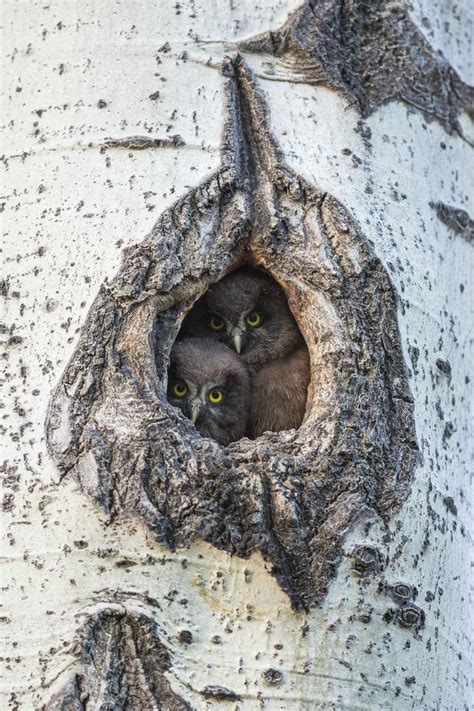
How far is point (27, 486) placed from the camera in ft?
8.34

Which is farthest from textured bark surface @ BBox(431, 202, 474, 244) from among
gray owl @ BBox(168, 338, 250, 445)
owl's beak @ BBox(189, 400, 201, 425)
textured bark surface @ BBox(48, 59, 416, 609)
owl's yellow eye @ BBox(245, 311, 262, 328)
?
owl's beak @ BBox(189, 400, 201, 425)

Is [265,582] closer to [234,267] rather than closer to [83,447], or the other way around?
[83,447]

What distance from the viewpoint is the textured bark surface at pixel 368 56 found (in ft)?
10.4

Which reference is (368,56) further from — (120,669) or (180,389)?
(120,669)

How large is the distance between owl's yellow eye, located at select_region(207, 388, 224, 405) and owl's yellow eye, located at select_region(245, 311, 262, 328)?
29 centimetres

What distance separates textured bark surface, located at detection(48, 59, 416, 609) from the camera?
8.20 feet

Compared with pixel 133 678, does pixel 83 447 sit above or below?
above

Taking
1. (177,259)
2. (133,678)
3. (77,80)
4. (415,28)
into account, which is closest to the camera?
(133,678)

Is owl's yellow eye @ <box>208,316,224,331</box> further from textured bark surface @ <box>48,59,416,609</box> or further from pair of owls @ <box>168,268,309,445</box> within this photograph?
textured bark surface @ <box>48,59,416,609</box>

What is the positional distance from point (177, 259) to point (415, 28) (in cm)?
131

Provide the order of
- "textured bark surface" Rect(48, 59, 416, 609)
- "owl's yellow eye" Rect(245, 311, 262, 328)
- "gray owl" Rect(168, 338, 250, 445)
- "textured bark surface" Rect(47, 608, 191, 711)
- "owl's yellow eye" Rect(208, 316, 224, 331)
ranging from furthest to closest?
"owl's yellow eye" Rect(208, 316, 224, 331) < "owl's yellow eye" Rect(245, 311, 262, 328) < "gray owl" Rect(168, 338, 250, 445) < "textured bark surface" Rect(48, 59, 416, 609) < "textured bark surface" Rect(47, 608, 191, 711)

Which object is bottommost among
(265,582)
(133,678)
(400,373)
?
(133,678)

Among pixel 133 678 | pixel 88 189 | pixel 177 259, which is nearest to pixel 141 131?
pixel 88 189

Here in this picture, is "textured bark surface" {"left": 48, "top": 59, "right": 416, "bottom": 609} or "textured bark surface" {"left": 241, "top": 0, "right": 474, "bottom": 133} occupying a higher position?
"textured bark surface" {"left": 241, "top": 0, "right": 474, "bottom": 133}
